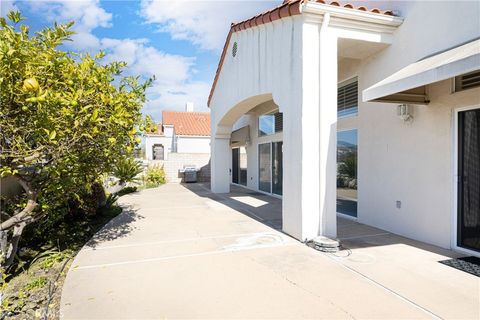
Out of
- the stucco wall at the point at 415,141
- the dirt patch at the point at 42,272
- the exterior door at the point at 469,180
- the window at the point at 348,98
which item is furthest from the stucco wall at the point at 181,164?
the exterior door at the point at 469,180

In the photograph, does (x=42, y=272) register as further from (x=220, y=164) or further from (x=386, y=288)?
(x=220, y=164)

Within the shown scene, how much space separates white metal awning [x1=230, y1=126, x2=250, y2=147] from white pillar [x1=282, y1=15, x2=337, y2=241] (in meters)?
11.4

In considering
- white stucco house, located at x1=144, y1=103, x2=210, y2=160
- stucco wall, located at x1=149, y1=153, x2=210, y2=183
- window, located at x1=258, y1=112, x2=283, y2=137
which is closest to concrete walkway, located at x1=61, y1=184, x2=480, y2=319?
window, located at x1=258, y1=112, x2=283, y2=137

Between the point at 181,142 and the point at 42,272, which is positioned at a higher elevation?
the point at 181,142

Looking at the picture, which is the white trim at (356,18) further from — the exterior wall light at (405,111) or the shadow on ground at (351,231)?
the shadow on ground at (351,231)

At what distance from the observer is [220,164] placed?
17484 millimetres

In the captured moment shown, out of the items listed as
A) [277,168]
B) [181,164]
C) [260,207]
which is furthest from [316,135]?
[181,164]

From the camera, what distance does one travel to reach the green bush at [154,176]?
74.2 feet

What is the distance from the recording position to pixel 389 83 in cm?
593

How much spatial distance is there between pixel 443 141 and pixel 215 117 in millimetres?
11877

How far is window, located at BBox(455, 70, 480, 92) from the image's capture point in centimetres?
586

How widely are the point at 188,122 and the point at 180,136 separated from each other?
4867mm

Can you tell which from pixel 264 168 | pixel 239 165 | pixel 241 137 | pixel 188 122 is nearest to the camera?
pixel 264 168

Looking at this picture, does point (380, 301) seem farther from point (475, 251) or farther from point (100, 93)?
point (100, 93)
